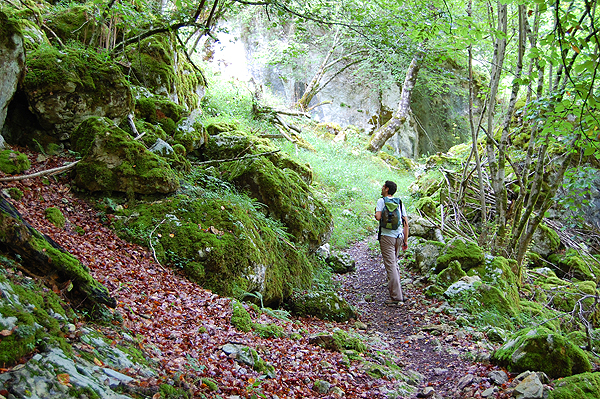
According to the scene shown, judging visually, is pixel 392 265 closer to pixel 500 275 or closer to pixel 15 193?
pixel 500 275

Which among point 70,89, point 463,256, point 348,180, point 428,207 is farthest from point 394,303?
point 348,180

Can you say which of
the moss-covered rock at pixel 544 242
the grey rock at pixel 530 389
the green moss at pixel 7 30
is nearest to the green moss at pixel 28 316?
the grey rock at pixel 530 389

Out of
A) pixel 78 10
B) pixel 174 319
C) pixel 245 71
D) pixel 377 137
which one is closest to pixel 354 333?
pixel 174 319

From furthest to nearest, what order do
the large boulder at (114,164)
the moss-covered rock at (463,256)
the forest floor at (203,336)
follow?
A: 1. the moss-covered rock at (463,256)
2. the large boulder at (114,164)
3. the forest floor at (203,336)

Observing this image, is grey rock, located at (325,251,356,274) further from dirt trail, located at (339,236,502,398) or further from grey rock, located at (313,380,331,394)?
grey rock, located at (313,380,331,394)

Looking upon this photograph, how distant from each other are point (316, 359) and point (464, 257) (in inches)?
194

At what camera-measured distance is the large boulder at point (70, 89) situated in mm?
5688

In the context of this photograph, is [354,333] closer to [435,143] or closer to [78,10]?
[78,10]

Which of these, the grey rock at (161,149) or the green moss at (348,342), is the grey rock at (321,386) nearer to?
the green moss at (348,342)

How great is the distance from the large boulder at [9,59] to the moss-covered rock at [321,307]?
5106mm

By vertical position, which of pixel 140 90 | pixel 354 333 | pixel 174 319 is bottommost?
pixel 354 333

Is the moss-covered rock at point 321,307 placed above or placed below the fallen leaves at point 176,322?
below

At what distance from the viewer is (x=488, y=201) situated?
36.7ft

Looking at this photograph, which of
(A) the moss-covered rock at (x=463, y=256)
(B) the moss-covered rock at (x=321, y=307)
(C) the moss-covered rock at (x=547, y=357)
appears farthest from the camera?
(A) the moss-covered rock at (x=463, y=256)
